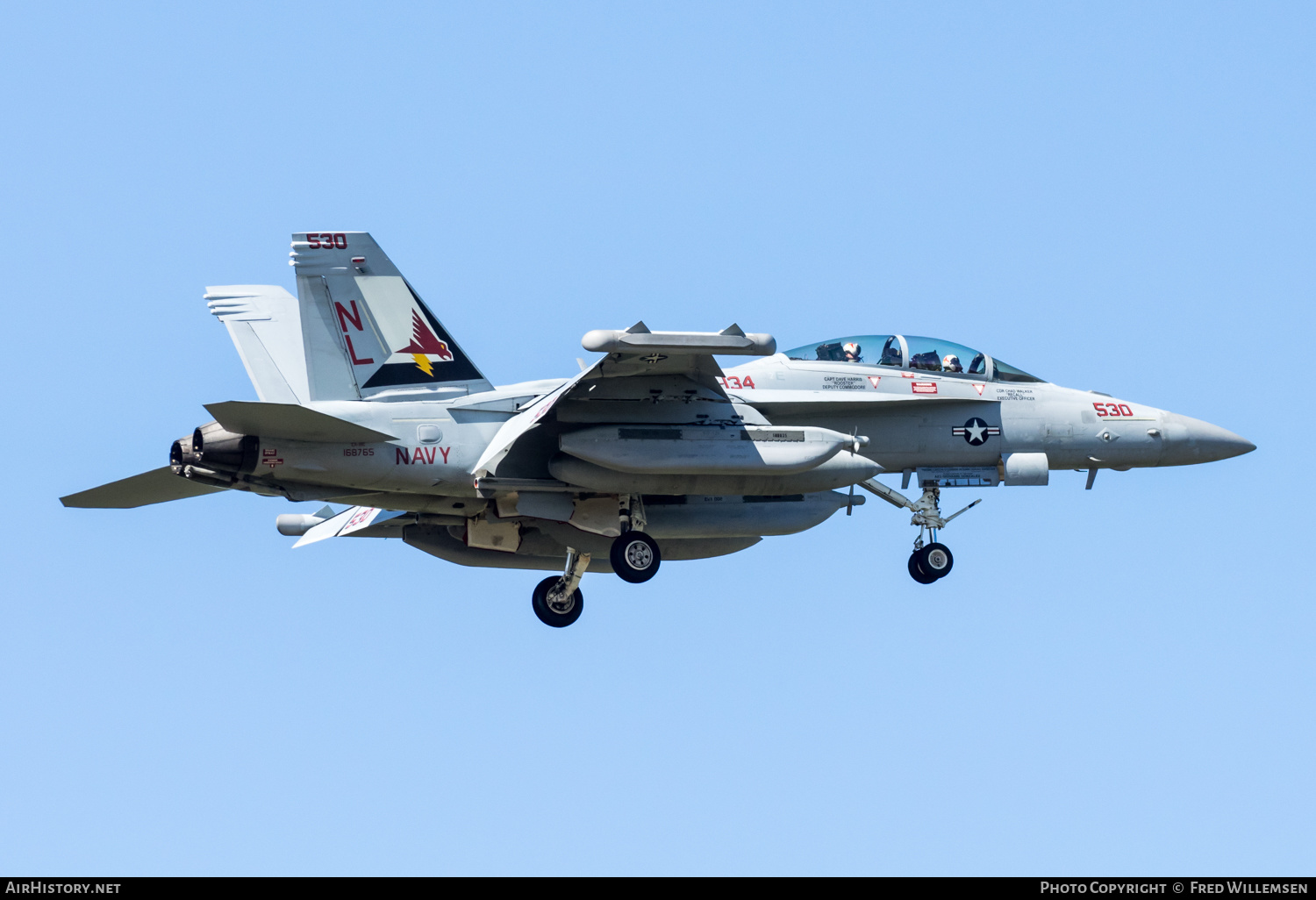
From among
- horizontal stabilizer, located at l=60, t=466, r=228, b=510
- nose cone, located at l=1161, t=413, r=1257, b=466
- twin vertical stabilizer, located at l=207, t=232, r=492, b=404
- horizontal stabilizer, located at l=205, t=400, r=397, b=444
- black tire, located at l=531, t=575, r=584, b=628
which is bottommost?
black tire, located at l=531, t=575, r=584, b=628

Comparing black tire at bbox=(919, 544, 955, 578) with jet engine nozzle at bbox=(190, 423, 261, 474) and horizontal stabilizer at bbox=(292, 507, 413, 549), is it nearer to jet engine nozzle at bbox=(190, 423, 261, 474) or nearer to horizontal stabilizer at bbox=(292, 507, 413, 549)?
horizontal stabilizer at bbox=(292, 507, 413, 549)

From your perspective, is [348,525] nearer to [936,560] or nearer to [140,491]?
[140,491]

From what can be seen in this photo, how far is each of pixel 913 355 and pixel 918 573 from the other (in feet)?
9.40

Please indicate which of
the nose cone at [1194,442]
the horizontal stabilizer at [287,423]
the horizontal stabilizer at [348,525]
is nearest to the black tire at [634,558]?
the horizontal stabilizer at [287,423]

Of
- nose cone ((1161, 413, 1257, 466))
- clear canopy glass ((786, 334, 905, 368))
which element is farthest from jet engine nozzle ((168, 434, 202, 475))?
nose cone ((1161, 413, 1257, 466))

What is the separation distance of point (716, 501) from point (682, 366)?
3043 millimetres

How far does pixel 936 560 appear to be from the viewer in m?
22.1

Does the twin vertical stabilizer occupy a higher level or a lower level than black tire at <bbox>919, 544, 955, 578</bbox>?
higher

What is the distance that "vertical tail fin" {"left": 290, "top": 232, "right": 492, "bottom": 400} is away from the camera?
1998 cm

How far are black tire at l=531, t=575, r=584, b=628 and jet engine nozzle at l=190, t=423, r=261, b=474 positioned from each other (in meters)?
4.96

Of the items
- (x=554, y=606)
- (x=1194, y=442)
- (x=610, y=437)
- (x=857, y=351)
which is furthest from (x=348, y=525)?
(x=1194, y=442)

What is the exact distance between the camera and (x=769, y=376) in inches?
828

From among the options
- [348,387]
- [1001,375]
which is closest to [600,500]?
[348,387]
